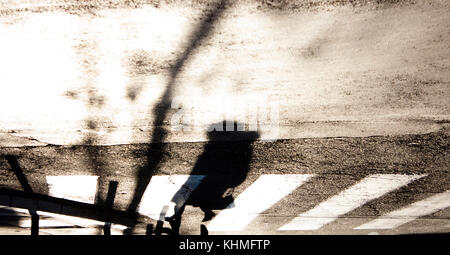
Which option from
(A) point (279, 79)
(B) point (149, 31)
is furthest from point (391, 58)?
(B) point (149, 31)

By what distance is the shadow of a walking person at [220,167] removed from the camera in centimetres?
298

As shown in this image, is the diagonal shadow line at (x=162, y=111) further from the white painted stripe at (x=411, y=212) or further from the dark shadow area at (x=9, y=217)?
the white painted stripe at (x=411, y=212)

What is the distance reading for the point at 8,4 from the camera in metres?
1.98

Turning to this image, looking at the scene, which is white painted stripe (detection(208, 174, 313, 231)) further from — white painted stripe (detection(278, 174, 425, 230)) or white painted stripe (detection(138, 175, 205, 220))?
white painted stripe (detection(138, 175, 205, 220))

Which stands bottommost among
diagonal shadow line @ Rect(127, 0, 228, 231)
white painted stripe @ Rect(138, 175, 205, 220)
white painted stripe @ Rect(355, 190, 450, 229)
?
white painted stripe @ Rect(355, 190, 450, 229)

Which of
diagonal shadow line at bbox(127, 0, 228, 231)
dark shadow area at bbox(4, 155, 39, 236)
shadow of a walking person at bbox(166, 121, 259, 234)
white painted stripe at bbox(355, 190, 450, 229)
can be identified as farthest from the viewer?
white painted stripe at bbox(355, 190, 450, 229)

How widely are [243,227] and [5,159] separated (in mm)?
3892

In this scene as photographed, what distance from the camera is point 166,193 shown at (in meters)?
3.44

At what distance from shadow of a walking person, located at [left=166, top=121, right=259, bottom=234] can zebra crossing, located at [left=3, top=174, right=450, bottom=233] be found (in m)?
0.09

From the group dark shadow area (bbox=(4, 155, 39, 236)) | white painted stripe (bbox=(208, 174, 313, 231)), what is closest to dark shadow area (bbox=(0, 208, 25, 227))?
dark shadow area (bbox=(4, 155, 39, 236))

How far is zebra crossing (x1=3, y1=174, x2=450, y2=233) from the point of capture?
10.6 ft

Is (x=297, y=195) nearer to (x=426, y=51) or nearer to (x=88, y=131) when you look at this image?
(x=426, y=51)

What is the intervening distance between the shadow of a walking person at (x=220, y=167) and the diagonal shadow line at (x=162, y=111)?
0.55m

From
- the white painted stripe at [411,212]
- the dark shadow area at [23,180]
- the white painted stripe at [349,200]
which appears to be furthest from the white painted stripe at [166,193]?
the white painted stripe at [411,212]
